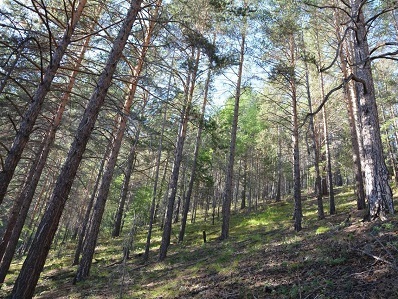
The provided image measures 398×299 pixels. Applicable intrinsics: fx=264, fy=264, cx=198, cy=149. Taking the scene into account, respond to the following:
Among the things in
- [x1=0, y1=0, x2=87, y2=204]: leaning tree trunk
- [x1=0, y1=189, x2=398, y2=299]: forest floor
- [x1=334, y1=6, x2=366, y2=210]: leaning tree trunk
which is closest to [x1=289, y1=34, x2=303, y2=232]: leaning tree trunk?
[x1=334, y1=6, x2=366, y2=210]: leaning tree trunk

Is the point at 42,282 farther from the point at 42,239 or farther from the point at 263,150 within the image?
the point at 263,150

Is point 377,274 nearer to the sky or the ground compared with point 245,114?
nearer to the ground

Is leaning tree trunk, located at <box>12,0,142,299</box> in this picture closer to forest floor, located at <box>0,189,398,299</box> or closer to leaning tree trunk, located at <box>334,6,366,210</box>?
forest floor, located at <box>0,189,398,299</box>

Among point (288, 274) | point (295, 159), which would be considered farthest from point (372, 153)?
point (295, 159)

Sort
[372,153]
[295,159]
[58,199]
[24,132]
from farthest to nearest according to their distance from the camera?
1. [295,159]
2. [372,153]
3. [24,132]
4. [58,199]

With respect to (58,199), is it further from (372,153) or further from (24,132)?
(372,153)

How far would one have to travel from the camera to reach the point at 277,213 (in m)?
21.2

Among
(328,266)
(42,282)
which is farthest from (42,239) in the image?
(42,282)

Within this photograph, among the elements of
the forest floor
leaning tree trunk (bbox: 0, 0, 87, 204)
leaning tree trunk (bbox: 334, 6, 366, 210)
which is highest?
leaning tree trunk (bbox: 334, 6, 366, 210)

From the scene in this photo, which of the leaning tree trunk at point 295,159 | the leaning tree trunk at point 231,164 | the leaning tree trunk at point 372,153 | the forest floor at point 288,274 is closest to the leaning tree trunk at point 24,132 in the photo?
the forest floor at point 288,274

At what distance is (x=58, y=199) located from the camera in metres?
4.81

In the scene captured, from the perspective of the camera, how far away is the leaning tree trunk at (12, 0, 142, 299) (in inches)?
177

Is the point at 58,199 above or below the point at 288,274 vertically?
above

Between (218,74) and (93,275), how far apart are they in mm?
11930
